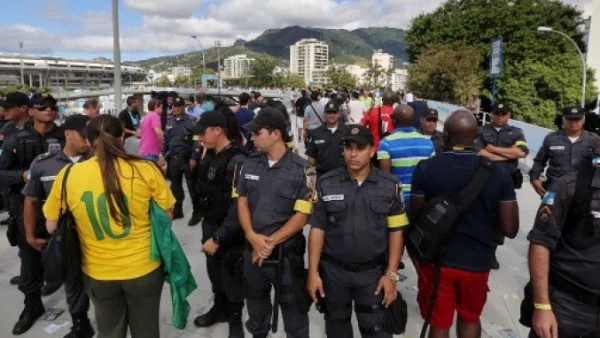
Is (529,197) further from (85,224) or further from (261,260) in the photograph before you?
(85,224)

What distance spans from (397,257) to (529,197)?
645 centimetres

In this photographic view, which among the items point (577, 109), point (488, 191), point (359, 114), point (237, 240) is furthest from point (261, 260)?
point (359, 114)

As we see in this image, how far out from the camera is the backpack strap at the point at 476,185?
2361mm

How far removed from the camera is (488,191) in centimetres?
241

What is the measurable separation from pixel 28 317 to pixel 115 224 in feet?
6.58

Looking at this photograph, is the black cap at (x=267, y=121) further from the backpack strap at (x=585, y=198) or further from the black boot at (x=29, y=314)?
the black boot at (x=29, y=314)

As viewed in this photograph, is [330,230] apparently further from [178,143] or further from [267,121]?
[178,143]

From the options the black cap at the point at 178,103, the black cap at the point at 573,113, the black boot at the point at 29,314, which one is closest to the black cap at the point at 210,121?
the black boot at the point at 29,314

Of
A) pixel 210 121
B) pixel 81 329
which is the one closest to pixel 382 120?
pixel 210 121

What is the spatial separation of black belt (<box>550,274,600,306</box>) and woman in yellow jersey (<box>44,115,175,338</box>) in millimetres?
2116

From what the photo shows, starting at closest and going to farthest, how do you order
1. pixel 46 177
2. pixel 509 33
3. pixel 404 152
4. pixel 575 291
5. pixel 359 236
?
1. pixel 575 291
2. pixel 359 236
3. pixel 46 177
4. pixel 404 152
5. pixel 509 33

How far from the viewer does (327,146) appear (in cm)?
496

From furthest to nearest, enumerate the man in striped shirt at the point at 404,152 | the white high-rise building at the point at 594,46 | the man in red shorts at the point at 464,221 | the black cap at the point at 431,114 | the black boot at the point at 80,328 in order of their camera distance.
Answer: the white high-rise building at the point at 594,46
the black cap at the point at 431,114
the man in striped shirt at the point at 404,152
the black boot at the point at 80,328
the man in red shorts at the point at 464,221

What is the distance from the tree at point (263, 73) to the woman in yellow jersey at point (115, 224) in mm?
105846
